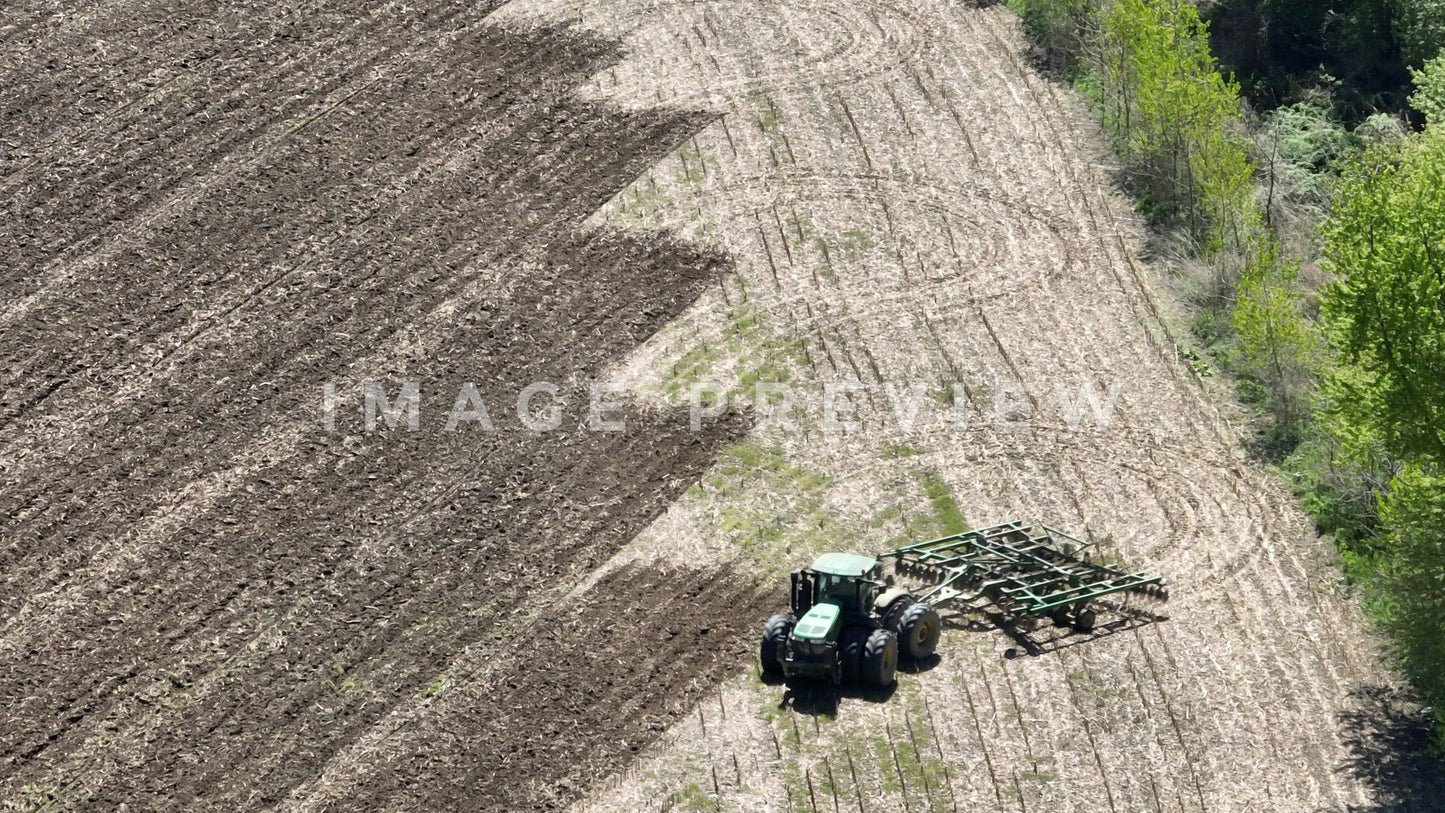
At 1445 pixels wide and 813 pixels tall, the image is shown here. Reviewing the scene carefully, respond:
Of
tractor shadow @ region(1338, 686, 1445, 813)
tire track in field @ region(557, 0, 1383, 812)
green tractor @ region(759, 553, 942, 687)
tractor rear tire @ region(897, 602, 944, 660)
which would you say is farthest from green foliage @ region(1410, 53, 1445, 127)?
green tractor @ region(759, 553, 942, 687)

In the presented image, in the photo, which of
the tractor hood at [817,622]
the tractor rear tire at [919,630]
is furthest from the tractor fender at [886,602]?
the tractor hood at [817,622]

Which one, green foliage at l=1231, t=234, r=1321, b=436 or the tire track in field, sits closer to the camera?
the tire track in field

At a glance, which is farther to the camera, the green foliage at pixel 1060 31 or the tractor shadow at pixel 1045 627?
the green foliage at pixel 1060 31

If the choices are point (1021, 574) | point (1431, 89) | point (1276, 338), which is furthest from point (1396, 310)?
point (1431, 89)

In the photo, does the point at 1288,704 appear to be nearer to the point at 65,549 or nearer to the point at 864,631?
the point at 864,631

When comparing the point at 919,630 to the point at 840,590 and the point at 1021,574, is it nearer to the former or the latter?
the point at 840,590

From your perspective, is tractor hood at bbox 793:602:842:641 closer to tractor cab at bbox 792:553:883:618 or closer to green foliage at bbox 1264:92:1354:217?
tractor cab at bbox 792:553:883:618

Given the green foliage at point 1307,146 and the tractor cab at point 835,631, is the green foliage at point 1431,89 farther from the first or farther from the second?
the tractor cab at point 835,631
